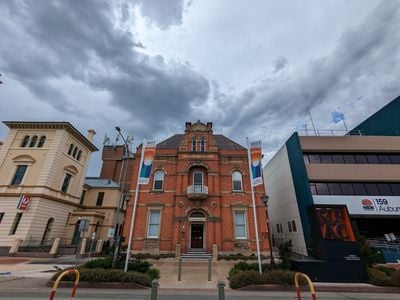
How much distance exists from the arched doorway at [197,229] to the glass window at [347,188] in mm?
14810

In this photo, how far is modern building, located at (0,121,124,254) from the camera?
1970 centimetres

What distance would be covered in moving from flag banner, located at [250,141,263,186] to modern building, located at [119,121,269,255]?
300 inches

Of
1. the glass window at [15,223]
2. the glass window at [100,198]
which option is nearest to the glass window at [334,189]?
the glass window at [100,198]

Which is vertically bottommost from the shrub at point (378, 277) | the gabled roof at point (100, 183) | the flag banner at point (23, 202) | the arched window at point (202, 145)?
the shrub at point (378, 277)

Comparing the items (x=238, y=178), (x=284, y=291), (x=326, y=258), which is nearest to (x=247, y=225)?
(x=238, y=178)

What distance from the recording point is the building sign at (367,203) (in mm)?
19016

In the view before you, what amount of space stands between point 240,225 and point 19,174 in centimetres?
2537

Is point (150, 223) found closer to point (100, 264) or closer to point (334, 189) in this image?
point (100, 264)

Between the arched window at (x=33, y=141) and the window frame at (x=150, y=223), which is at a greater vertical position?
the arched window at (x=33, y=141)

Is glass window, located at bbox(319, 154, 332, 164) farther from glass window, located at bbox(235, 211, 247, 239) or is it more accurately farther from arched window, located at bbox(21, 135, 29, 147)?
arched window, located at bbox(21, 135, 29, 147)

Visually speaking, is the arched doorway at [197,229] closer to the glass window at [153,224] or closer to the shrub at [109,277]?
the glass window at [153,224]

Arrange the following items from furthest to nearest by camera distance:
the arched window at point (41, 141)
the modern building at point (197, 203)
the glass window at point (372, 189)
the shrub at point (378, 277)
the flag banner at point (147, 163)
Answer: the arched window at point (41, 141) → the glass window at point (372, 189) → the modern building at point (197, 203) → the flag banner at point (147, 163) → the shrub at point (378, 277)

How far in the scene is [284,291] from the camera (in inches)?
328

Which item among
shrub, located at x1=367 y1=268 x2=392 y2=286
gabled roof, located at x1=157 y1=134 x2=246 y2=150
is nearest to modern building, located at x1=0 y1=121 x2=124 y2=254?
gabled roof, located at x1=157 y1=134 x2=246 y2=150
